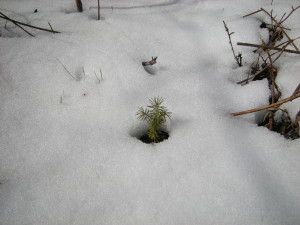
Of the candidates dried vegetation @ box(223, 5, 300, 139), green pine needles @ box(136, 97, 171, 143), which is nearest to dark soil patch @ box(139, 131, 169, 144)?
green pine needles @ box(136, 97, 171, 143)

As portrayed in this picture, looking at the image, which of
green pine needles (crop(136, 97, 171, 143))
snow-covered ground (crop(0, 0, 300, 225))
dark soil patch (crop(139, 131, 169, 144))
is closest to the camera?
snow-covered ground (crop(0, 0, 300, 225))

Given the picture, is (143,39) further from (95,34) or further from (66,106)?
(66,106)

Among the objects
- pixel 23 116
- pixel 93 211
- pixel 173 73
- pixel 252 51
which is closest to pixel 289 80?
pixel 252 51

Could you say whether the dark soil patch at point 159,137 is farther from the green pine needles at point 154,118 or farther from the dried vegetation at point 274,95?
the dried vegetation at point 274,95

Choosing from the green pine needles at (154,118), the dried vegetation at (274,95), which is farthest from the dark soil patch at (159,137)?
the dried vegetation at (274,95)

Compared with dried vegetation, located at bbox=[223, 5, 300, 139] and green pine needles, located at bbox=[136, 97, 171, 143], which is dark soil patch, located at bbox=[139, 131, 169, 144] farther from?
dried vegetation, located at bbox=[223, 5, 300, 139]

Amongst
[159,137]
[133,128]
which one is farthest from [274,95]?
[133,128]

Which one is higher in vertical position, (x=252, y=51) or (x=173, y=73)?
(x=252, y=51)

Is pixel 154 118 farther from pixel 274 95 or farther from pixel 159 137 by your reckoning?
pixel 274 95
